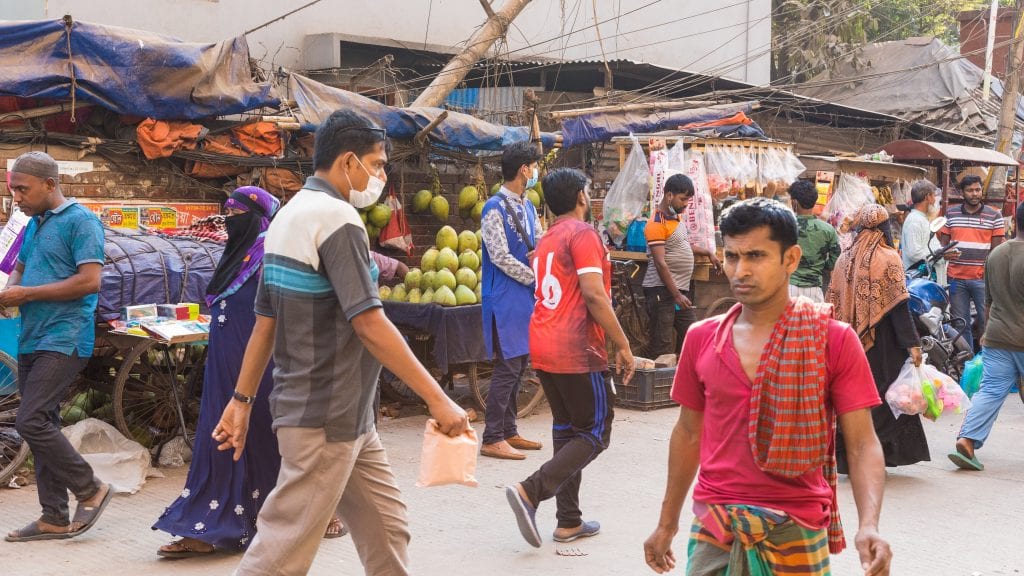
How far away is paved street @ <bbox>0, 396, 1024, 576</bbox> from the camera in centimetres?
555

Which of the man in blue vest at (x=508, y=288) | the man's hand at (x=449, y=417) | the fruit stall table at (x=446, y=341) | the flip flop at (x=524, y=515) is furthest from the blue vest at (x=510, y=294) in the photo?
the man's hand at (x=449, y=417)

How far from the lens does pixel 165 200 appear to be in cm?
893

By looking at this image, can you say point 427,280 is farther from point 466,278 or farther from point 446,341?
point 446,341

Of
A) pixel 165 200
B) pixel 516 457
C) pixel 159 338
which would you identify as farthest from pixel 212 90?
pixel 516 457

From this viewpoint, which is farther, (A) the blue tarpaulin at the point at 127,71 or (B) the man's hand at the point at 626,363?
(A) the blue tarpaulin at the point at 127,71

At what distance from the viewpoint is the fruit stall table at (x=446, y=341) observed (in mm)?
8852

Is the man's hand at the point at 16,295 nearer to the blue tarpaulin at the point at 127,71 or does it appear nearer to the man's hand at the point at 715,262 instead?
the blue tarpaulin at the point at 127,71

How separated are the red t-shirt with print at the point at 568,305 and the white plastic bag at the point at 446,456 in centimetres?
208

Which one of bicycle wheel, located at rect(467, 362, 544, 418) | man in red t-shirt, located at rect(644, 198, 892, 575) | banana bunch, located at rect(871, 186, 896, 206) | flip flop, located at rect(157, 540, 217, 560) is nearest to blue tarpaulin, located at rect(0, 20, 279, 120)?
bicycle wheel, located at rect(467, 362, 544, 418)

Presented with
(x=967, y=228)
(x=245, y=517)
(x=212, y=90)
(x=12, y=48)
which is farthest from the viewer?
(x=967, y=228)

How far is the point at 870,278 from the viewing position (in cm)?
707

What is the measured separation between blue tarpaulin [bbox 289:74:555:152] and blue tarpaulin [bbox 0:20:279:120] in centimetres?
43

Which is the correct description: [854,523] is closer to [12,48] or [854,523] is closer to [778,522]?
[778,522]

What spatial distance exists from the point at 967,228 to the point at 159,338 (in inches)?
331
